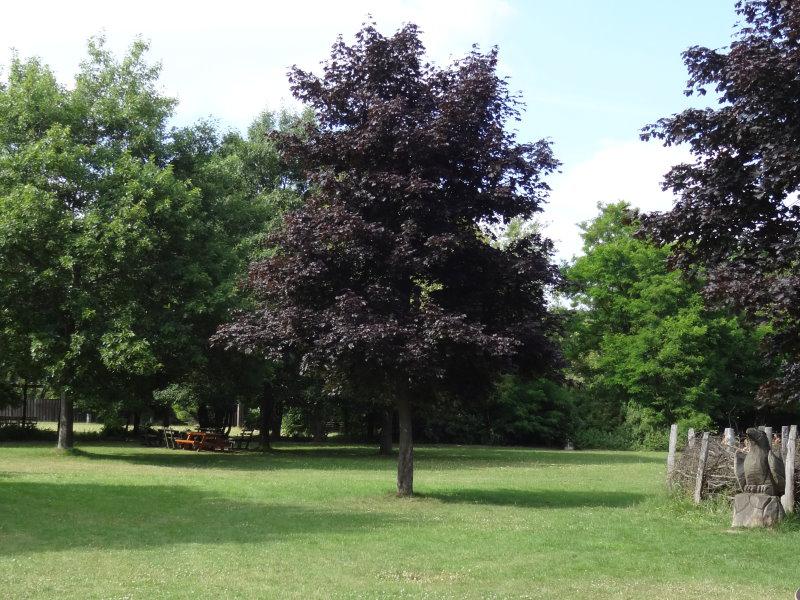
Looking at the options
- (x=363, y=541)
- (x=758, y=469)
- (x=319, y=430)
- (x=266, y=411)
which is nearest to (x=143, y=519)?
(x=363, y=541)

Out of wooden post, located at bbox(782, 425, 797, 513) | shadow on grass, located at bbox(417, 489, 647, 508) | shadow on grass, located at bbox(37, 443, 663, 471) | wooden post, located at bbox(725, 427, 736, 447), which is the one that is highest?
wooden post, located at bbox(725, 427, 736, 447)

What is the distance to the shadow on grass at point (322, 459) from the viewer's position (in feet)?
Result: 93.5

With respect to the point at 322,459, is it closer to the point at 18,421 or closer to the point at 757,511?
the point at 757,511

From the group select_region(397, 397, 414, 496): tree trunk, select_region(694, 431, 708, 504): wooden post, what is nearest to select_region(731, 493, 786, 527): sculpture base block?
select_region(694, 431, 708, 504): wooden post

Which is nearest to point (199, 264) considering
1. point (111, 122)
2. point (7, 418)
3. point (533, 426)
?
point (111, 122)

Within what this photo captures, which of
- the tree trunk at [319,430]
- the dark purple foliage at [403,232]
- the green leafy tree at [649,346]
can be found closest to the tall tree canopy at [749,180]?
the dark purple foliage at [403,232]

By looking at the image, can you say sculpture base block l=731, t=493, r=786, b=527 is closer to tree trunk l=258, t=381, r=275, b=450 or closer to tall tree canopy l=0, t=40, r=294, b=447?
tall tree canopy l=0, t=40, r=294, b=447

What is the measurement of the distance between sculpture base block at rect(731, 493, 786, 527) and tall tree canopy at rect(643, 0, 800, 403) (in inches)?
73.5

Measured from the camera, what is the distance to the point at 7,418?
43.8 meters

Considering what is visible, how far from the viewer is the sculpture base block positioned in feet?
45.6

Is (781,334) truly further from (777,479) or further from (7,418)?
(7,418)

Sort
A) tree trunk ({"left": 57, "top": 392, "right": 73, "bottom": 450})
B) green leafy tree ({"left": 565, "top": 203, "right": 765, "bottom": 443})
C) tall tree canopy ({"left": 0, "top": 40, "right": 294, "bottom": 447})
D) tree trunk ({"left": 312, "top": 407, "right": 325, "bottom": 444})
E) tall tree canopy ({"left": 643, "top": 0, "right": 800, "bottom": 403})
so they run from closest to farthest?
1. tall tree canopy ({"left": 643, "top": 0, "right": 800, "bottom": 403})
2. tall tree canopy ({"left": 0, "top": 40, "right": 294, "bottom": 447})
3. tree trunk ({"left": 57, "top": 392, "right": 73, "bottom": 450})
4. green leafy tree ({"left": 565, "top": 203, "right": 765, "bottom": 443})
5. tree trunk ({"left": 312, "top": 407, "right": 325, "bottom": 444})

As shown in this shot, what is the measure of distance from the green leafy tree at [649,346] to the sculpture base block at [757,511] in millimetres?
31126

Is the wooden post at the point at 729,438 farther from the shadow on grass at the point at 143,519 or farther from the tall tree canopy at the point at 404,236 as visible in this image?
the shadow on grass at the point at 143,519
